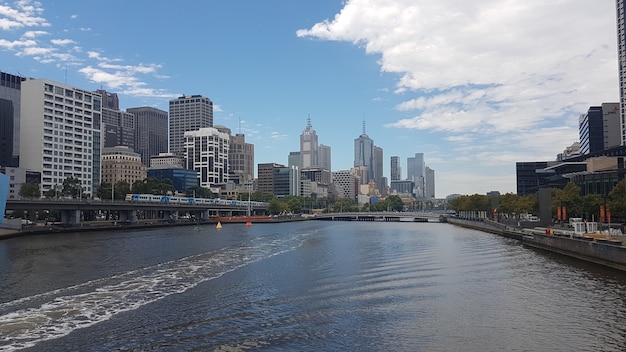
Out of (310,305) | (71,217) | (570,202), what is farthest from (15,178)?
(310,305)

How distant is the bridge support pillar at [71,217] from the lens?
112 meters

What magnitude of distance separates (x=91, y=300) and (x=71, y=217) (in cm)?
9446

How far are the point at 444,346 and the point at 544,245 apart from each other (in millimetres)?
51525

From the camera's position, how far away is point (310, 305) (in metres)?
28.7

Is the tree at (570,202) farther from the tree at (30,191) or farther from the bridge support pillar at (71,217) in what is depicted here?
the tree at (30,191)

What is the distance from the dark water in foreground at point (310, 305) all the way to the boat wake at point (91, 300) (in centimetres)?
10

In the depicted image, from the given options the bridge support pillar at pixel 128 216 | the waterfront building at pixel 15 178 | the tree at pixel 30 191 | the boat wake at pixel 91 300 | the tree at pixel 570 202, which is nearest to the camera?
the boat wake at pixel 91 300

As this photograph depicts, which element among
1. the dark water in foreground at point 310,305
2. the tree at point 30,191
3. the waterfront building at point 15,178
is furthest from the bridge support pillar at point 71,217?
the waterfront building at point 15,178

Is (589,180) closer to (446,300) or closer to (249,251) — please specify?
(249,251)

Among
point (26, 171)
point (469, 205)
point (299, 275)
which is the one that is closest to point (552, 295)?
point (299, 275)

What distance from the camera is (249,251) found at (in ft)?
204

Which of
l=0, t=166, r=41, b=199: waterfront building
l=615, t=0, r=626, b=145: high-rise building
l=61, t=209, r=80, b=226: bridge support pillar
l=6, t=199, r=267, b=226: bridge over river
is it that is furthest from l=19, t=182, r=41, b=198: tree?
l=615, t=0, r=626, b=145: high-rise building

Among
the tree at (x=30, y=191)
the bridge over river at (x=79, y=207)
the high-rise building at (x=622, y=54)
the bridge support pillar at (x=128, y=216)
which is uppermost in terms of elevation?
the high-rise building at (x=622, y=54)

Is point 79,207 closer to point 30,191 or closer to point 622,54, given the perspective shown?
point 30,191
